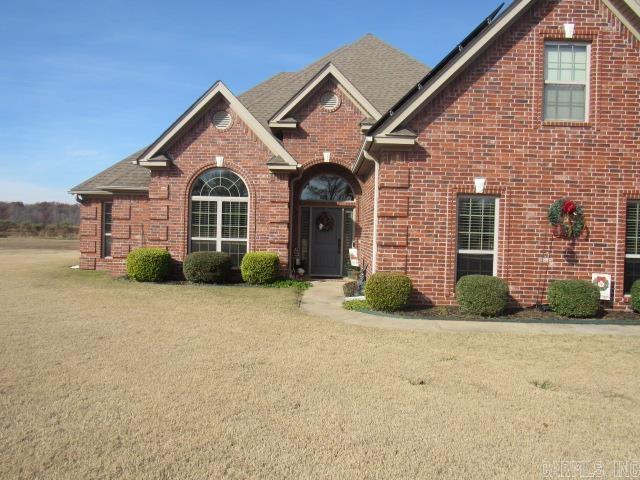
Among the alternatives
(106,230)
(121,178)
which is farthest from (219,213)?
(106,230)

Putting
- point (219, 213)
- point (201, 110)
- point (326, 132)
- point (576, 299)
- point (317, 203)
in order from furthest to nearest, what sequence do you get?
point (317, 203) < point (326, 132) < point (219, 213) < point (201, 110) < point (576, 299)

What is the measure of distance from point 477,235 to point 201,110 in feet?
29.5

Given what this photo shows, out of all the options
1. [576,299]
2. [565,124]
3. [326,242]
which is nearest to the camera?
[576,299]

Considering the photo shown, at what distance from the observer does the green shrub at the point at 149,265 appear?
46.1 feet

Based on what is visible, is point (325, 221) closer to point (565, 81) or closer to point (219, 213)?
Result: point (219, 213)

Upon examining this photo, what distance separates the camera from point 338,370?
5906 mm

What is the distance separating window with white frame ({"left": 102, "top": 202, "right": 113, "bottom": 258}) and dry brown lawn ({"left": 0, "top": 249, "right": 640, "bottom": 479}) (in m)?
10.5

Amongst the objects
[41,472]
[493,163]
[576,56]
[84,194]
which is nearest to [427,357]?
[41,472]

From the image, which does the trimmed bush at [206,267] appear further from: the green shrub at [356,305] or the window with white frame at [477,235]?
the window with white frame at [477,235]

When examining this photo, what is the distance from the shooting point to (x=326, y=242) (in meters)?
17.0

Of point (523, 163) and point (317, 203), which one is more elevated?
point (523, 163)

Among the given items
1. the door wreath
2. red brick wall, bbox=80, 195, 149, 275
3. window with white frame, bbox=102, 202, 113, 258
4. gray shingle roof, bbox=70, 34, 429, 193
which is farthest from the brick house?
window with white frame, bbox=102, 202, 113, 258

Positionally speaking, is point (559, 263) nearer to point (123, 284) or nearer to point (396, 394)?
point (396, 394)

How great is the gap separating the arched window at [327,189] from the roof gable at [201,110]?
2.58 m
